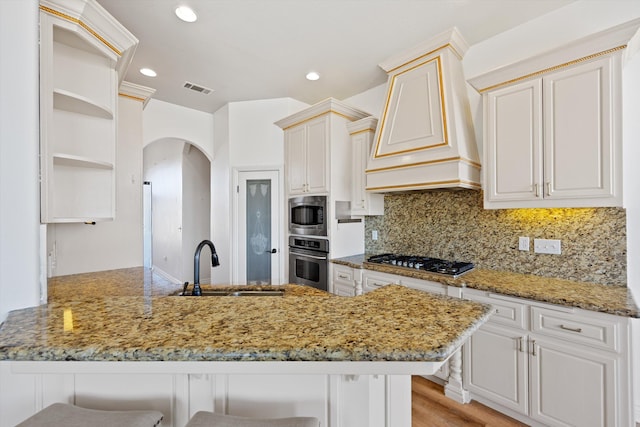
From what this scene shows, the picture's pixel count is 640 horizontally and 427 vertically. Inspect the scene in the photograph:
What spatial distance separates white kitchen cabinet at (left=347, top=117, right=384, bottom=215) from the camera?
3.16 meters

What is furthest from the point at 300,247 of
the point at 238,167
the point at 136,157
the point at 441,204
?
the point at 136,157

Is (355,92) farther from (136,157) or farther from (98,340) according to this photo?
(98,340)

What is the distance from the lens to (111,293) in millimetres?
1899

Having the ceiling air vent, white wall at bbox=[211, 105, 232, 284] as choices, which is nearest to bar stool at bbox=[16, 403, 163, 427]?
white wall at bbox=[211, 105, 232, 284]

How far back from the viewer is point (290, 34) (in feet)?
8.05

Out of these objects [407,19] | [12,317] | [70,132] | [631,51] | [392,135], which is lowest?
[12,317]

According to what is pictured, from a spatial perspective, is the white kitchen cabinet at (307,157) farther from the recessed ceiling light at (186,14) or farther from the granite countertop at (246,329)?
the granite countertop at (246,329)

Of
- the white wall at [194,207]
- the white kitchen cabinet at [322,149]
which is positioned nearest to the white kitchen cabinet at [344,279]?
the white kitchen cabinet at [322,149]

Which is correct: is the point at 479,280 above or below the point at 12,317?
below

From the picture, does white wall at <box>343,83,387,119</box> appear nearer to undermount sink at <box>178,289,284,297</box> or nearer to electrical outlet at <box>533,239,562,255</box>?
electrical outlet at <box>533,239,562,255</box>

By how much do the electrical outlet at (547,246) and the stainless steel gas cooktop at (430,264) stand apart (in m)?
0.47

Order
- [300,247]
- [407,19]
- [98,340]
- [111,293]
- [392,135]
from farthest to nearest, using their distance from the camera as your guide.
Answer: [300,247], [392,135], [407,19], [111,293], [98,340]

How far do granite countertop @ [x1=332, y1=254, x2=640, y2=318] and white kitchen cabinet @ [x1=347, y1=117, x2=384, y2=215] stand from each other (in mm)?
853

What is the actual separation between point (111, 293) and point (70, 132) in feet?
3.34
